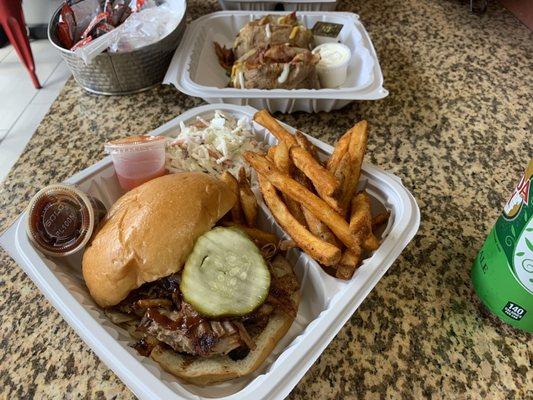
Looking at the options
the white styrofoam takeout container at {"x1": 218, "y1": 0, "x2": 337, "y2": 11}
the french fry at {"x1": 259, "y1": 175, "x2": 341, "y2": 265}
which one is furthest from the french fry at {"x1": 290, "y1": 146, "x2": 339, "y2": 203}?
the white styrofoam takeout container at {"x1": 218, "y1": 0, "x2": 337, "y2": 11}

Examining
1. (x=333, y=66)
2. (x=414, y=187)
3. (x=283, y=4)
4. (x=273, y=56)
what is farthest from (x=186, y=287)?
(x=283, y=4)

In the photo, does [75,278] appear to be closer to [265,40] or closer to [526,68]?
[265,40]

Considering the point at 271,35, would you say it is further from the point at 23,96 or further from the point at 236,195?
the point at 23,96

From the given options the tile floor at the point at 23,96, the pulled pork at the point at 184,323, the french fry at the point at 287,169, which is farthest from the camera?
the tile floor at the point at 23,96

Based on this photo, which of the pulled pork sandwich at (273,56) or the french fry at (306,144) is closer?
the french fry at (306,144)

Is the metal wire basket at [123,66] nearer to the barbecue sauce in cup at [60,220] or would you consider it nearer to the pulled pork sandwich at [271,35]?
the pulled pork sandwich at [271,35]

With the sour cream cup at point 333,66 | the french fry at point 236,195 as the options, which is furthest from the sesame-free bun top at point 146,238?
the sour cream cup at point 333,66
